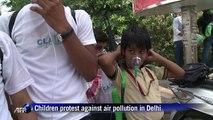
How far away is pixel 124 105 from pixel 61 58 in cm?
76

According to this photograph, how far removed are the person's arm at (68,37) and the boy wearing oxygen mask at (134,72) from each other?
678mm

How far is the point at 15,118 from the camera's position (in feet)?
5.87

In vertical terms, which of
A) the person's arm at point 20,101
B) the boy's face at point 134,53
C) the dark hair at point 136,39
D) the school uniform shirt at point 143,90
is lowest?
the school uniform shirt at point 143,90

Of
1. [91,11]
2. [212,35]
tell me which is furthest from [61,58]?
[91,11]

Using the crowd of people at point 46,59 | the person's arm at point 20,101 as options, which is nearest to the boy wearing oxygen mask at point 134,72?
the crowd of people at point 46,59

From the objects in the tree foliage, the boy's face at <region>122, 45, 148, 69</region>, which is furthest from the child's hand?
the tree foliage

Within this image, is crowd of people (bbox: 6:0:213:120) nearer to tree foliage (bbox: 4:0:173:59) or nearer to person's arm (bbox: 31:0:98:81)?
person's arm (bbox: 31:0:98:81)

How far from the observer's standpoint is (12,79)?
5.50ft

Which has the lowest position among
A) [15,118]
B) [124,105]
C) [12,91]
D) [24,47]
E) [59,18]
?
[124,105]

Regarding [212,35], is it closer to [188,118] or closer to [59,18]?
[188,118]

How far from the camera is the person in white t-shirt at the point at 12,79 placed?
5.31 feet

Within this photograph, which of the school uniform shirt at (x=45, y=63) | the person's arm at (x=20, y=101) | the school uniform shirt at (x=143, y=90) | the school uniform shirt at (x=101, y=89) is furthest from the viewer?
the school uniform shirt at (x=101, y=89)
